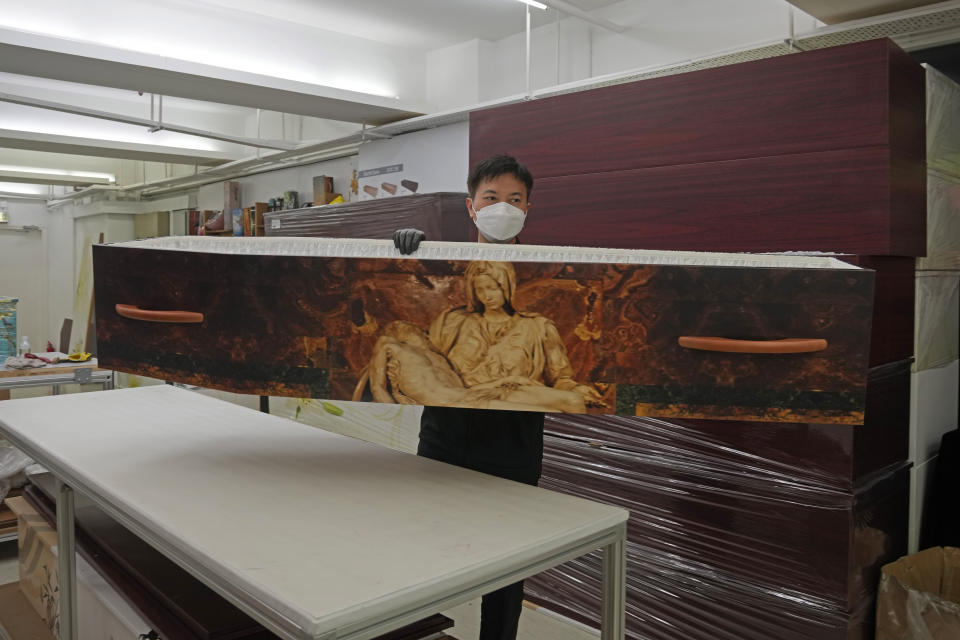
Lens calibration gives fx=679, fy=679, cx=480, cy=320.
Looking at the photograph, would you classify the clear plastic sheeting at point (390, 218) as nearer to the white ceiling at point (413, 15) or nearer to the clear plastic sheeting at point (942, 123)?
the white ceiling at point (413, 15)

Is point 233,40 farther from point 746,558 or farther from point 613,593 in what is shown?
point 613,593

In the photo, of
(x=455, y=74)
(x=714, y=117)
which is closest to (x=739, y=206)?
(x=714, y=117)

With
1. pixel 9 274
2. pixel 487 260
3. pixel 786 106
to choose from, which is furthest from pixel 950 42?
pixel 9 274

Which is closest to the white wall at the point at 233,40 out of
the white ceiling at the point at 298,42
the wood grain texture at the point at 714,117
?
the white ceiling at the point at 298,42

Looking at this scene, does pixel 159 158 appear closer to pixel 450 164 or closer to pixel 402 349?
pixel 450 164

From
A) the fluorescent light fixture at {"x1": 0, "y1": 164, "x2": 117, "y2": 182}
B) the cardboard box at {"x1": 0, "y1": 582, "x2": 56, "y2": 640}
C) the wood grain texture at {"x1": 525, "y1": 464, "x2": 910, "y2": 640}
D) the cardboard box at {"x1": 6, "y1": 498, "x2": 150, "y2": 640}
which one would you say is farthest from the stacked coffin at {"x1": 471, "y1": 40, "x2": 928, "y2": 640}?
the fluorescent light fixture at {"x1": 0, "y1": 164, "x2": 117, "y2": 182}

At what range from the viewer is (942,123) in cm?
205

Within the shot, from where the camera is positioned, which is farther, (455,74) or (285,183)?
(285,183)

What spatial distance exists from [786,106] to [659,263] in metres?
1.11

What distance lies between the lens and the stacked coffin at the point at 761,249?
1.75 meters

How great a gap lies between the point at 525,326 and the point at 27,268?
32.8 feet

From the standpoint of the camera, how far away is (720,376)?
102 centimetres

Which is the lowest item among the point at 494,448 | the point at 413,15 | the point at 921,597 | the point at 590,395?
the point at 921,597

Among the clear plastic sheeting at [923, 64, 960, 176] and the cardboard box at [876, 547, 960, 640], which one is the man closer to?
the cardboard box at [876, 547, 960, 640]
